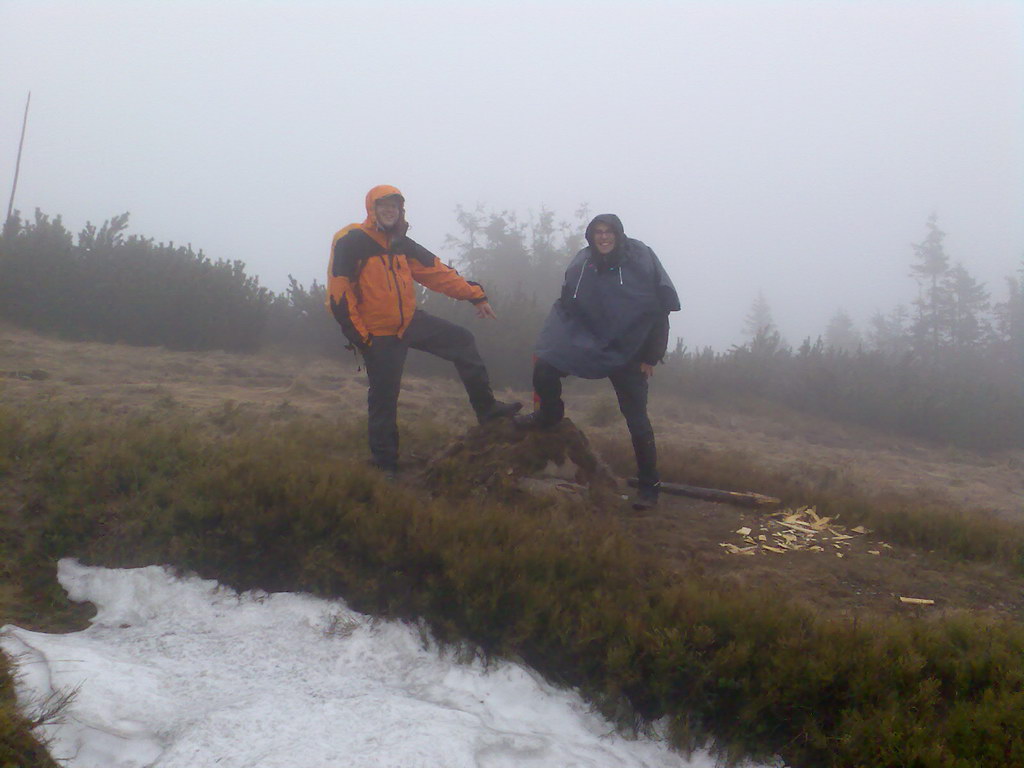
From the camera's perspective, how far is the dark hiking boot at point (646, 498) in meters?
5.20

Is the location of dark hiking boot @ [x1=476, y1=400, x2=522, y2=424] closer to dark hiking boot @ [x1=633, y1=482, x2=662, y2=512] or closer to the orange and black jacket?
the orange and black jacket

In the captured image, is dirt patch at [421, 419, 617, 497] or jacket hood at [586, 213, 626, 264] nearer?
dirt patch at [421, 419, 617, 497]

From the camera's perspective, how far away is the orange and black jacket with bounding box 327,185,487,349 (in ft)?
16.2

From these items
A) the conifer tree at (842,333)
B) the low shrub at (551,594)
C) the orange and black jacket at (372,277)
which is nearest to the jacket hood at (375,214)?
the orange and black jacket at (372,277)

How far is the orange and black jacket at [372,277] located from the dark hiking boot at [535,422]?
111 cm

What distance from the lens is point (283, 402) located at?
746cm

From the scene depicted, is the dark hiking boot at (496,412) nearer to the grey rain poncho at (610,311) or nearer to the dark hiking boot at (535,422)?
the dark hiking boot at (535,422)

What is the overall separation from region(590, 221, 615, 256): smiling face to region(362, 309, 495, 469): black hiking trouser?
1.22m

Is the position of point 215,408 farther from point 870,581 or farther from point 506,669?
point 870,581

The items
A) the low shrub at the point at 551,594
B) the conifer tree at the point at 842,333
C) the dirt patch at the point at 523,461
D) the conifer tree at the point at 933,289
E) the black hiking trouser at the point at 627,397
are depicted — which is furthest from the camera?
the conifer tree at the point at 842,333

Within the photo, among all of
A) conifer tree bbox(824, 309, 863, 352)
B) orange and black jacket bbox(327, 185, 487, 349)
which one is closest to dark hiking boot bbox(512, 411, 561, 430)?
orange and black jacket bbox(327, 185, 487, 349)

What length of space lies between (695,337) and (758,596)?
105 metres

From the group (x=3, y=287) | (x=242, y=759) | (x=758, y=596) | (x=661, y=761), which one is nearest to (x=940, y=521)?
(x=758, y=596)

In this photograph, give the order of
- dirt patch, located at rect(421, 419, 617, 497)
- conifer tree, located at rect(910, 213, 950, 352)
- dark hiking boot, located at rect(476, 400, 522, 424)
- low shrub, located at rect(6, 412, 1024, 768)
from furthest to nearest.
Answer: conifer tree, located at rect(910, 213, 950, 352), dark hiking boot, located at rect(476, 400, 522, 424), dirt patch, located at rect(421, 419, 617, 497), low shrub, located at rect(6, 412, 1024, 768)
